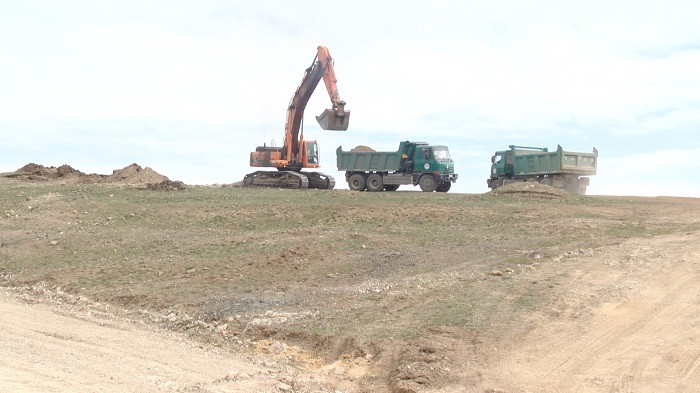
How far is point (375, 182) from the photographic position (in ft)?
130

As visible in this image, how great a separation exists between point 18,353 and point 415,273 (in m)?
9.16

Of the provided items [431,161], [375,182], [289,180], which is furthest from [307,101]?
[431,161]

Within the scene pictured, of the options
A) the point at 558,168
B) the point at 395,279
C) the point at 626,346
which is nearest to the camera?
the point at 626,346

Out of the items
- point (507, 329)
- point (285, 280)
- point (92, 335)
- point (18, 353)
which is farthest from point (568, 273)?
point (18, 353)

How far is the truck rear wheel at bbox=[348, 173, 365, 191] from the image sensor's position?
40000mm

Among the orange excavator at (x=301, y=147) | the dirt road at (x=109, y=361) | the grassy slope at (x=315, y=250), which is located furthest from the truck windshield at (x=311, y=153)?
the dirt road at (x=109, y=361)

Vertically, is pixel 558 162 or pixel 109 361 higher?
pixel 558 162

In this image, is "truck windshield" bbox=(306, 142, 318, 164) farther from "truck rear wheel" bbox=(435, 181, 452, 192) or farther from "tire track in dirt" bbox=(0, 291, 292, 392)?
"tire track in dirt" bbox=(0, 291, 292, 392)

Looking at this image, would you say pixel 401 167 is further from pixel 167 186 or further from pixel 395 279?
pixel 395 279

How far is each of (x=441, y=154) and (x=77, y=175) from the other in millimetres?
17916

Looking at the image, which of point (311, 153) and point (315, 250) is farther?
point (311, 153)

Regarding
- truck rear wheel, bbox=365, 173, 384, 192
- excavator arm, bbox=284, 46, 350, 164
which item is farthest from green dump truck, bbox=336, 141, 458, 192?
excavator arm, bbox=284, 46, 350, 164

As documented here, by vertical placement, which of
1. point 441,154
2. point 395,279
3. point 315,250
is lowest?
point 395,279

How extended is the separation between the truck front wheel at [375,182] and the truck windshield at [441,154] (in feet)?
9.38
